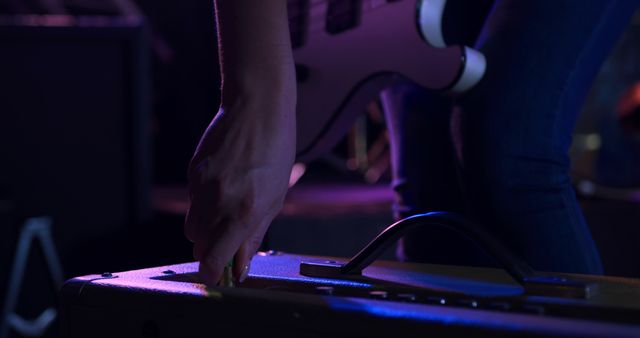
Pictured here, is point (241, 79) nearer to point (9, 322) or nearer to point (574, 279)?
point (574, 279)

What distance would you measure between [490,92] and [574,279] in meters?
0.28

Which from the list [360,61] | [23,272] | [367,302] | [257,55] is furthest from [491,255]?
[23,272]

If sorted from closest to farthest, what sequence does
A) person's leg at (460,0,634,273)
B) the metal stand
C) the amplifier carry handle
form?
the amplifier carry handle < person's leg at (460,0,634,273) < the metal stand

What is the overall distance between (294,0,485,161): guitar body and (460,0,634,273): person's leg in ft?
0.35

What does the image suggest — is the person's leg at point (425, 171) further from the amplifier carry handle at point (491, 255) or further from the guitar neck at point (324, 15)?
the amplifier carry handle at point (491, 255)

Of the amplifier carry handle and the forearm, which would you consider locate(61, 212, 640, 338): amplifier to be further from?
the forearm

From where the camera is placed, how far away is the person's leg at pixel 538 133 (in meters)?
0.87

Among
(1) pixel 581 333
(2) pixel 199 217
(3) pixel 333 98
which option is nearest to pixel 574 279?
(1) pixel 581 333

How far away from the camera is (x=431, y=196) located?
1051mm

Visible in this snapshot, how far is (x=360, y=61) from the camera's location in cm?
118

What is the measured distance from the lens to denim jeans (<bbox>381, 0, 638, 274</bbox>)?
2.86 feet

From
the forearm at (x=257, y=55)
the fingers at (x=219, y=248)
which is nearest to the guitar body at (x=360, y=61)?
the forearm at (x=257, y=55)

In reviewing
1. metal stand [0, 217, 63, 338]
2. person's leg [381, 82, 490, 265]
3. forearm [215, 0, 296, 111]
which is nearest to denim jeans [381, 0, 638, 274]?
person's leg [381, 82, 490, 265]

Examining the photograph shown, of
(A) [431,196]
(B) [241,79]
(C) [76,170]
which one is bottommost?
(C) [76,170]
